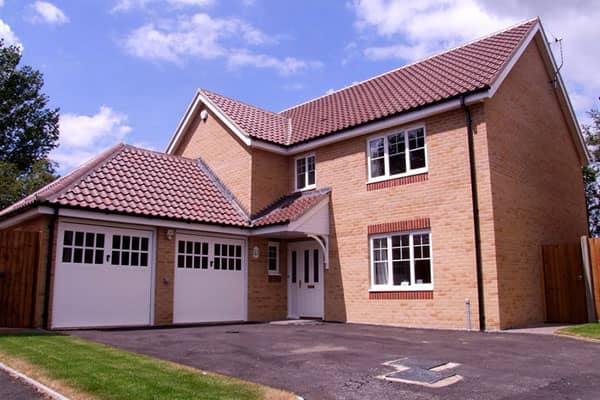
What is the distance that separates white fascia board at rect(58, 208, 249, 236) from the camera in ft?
43.6

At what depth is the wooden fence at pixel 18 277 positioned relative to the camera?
12.6m

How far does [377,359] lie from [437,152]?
762 cm

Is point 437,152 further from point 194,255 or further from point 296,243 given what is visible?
point 194,255

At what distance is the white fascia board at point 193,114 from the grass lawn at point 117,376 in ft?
35.4

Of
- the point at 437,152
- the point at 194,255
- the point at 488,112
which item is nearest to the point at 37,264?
the point at 194,255

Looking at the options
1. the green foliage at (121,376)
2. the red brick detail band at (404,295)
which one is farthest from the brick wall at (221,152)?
the green foliage at (121,376)

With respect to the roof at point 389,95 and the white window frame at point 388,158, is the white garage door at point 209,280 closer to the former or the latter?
the roof at point 389,95

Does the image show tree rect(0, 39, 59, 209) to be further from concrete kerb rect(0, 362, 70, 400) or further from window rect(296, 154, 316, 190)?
concrete kerb rect(0, 362, 70, 400)

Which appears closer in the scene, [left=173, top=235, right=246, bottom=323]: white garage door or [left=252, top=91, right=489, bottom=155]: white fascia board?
[left=252, top=91, right=489, bottom=155]: white fascia board

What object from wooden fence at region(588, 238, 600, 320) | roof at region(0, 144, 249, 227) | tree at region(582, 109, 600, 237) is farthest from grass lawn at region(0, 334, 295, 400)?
tree at region(582, 109, 600, 237)

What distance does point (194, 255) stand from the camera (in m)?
16.1

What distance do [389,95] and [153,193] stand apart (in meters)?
8.50

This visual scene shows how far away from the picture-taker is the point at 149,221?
48.2 ft

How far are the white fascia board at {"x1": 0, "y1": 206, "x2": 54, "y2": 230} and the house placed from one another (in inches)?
3.1
